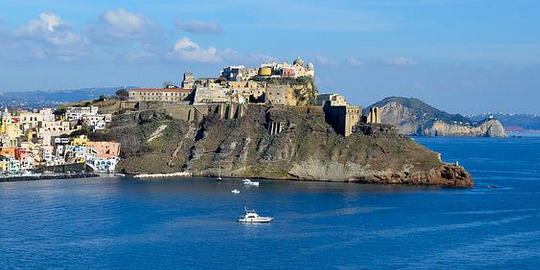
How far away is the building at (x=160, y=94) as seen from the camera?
268 feet

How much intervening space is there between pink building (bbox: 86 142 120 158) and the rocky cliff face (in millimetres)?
614

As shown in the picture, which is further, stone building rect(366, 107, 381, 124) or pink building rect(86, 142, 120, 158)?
pink building rect(86, 142, 120, 158)

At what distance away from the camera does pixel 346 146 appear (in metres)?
67.9

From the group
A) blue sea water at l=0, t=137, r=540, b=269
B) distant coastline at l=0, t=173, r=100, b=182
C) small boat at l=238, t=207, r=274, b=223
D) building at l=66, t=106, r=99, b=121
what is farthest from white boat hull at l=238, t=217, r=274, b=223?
building at l=66, t=106, r=99, b=121

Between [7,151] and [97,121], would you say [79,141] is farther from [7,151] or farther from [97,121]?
[7,151]

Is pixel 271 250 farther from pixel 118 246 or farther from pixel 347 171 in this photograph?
pixel 347 171

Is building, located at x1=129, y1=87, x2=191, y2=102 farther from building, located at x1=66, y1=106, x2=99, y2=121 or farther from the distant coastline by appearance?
the distant coastline

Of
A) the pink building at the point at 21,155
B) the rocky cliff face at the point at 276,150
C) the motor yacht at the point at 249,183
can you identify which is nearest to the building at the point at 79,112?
the rocky cliff face at the point at 276,150

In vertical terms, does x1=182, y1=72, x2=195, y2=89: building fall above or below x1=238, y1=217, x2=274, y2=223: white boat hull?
above

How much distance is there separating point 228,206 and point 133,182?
14741mm

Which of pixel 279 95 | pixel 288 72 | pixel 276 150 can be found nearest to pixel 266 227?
pixel 276 150

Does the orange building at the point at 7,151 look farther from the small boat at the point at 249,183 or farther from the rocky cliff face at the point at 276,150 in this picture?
the small boat at the point at 249,183

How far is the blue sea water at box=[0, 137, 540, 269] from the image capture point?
37.2 meters

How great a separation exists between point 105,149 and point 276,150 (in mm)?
14147
